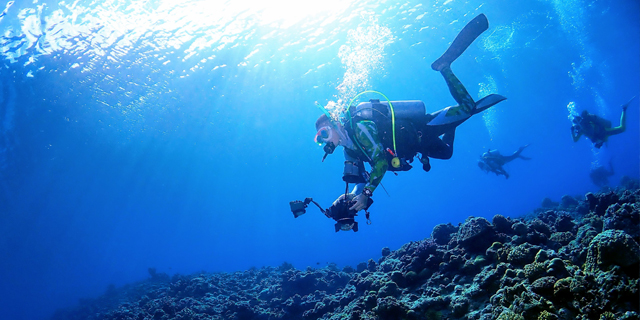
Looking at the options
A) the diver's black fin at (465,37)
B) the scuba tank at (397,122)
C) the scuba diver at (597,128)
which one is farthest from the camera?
the scuba diver at (597,128)

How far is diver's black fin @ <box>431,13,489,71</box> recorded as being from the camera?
5062 mm

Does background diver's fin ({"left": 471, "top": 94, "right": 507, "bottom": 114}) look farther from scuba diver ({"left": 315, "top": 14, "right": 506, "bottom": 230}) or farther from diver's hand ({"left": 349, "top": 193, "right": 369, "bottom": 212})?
diver's hand ({"left": 349, "top": 193, "right": 369, "bottom": 212})

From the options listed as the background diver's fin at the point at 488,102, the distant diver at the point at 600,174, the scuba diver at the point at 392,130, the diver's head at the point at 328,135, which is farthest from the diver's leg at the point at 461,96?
the distant diver at the point at 600,174

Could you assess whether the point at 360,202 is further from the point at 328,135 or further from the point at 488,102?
the point at 488,102

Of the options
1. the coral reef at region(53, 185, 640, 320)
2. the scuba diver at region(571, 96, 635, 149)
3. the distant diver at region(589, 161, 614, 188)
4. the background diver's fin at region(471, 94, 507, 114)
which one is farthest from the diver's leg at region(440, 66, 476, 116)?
the distant diver at region(589, 161, 614, 188)

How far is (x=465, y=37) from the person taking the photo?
17.1 ft

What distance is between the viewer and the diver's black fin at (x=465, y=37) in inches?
199

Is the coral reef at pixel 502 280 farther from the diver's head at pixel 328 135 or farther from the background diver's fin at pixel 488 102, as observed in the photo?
the diver's head at pixel 328 135

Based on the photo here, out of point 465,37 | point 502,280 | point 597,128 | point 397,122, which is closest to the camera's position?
point 502,280

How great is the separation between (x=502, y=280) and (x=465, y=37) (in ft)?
14.4

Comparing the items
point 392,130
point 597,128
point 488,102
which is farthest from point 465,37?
point 597,128

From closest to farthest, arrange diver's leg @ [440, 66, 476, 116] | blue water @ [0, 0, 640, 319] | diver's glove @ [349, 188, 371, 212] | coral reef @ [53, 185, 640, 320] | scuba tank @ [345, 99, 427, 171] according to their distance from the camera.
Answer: coral reef @ [53, 185, 640, 320] < diver's glove @ [349, 188, 371, 212] < scuba tank @ [345, 99, 427, 171] < diver's leg @ [440, 66, 476, 116] < blue water @ [0, 0, 640, 319]

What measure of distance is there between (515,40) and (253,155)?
45194 mm

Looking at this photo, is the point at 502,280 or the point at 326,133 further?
the point at 326,133
